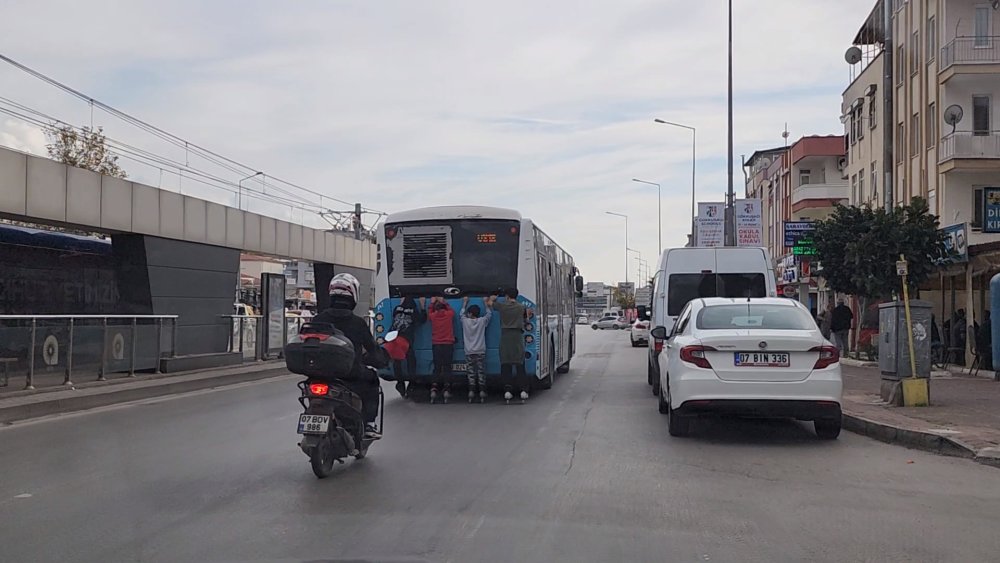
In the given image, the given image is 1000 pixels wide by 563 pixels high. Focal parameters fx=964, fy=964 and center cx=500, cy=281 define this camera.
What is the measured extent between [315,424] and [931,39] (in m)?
28.8

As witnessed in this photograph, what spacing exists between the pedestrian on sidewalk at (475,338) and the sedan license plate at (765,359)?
18.4 feet

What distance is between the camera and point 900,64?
33656mm

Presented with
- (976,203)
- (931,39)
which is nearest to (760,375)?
(976,203)

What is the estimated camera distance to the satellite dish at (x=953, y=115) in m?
28.7

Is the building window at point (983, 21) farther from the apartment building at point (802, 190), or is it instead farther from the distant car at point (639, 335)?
the distant car at point (639, 335)

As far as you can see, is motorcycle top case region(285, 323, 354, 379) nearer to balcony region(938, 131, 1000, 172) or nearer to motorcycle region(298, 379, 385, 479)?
motorcycle region(298, 379, 385, 479)

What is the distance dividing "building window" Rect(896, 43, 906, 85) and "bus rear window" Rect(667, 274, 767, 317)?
793 inches

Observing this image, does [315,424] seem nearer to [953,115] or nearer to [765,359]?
[765,359]

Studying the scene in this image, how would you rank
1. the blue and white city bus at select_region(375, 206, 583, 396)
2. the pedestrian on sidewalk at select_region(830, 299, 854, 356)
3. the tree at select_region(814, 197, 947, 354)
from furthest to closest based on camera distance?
the pedestrian on sidewalk at select_region(830, 299, 854, 356)
the tree at select_region(814, 197, 947, 354)
the blue and white city bus at select_region(375, 206, 583, 396)

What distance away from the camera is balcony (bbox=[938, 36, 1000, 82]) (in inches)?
1118

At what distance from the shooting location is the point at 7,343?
48.3 ft

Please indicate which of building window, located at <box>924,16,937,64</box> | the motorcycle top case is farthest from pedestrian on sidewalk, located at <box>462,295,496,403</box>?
building window, located at <box>924,16,937,64</box>

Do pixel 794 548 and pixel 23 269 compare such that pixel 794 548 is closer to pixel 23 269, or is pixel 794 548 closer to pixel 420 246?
pixel 420 246

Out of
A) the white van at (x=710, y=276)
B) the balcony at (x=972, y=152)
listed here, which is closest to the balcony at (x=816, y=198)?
the balcony at (x=972, y=152)
